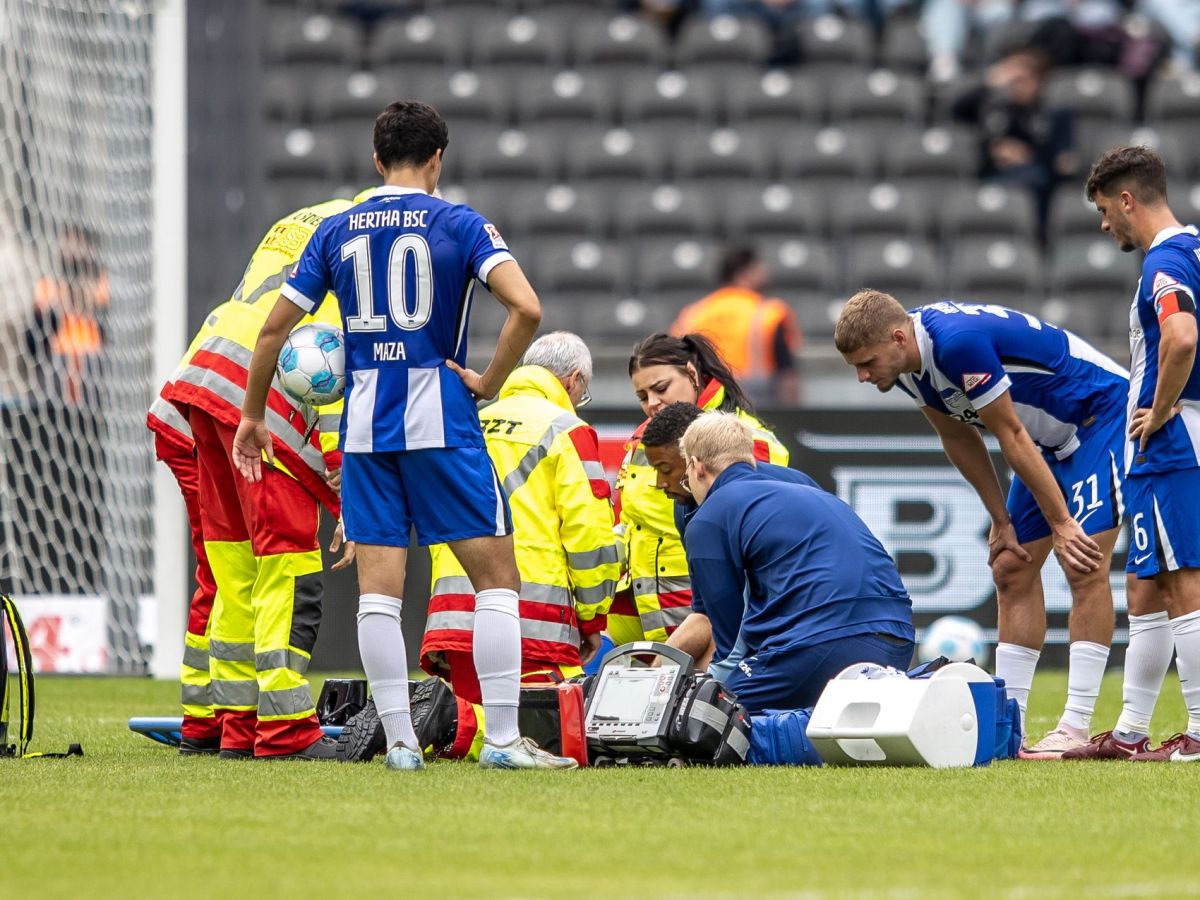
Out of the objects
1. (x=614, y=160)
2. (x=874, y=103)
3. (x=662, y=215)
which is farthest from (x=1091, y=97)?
(x=614, y=160)

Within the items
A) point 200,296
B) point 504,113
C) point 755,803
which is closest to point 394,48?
point 504,113

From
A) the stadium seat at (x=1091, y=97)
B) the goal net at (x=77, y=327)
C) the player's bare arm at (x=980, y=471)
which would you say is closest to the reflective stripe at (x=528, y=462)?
the player's bare arm at (x=980, y=471)

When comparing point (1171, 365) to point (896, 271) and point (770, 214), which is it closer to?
point (896, 271)

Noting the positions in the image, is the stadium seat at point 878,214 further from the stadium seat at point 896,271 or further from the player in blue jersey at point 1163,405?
the player in blue jersey at point 1163,405

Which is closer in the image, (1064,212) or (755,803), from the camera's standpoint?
(755,803)

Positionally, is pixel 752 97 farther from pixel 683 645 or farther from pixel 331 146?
pixel 683 645

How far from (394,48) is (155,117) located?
634cm

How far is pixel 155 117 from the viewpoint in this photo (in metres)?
10.2

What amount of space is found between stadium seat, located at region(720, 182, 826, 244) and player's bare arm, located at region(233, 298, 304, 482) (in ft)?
31.3

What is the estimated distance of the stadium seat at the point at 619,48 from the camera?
16.3 meters

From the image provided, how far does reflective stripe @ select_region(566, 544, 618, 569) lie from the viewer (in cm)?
641

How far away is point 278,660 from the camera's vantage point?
5891 mm

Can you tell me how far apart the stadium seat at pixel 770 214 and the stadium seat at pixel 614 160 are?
74cm

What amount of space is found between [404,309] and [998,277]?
980 centimetres
